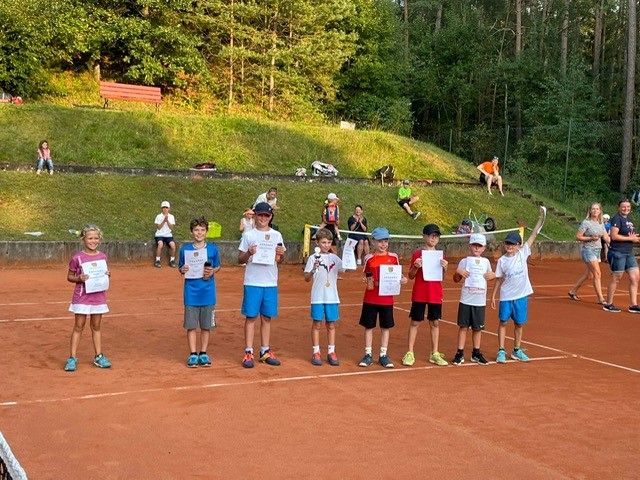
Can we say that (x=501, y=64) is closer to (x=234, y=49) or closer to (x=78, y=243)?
(x=234, y=49)

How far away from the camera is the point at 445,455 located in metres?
6.14

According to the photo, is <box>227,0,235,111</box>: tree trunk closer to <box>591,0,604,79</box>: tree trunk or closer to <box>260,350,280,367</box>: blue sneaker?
<box>591,0,604,79</box>: tree trunk

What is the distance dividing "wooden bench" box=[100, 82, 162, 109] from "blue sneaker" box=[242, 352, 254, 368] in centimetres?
2563

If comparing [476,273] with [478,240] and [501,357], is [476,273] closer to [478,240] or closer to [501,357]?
[478,240]

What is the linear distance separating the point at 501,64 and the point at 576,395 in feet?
146

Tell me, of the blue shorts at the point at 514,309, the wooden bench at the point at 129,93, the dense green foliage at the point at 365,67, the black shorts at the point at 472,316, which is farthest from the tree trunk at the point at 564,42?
the black shorts at the point at 472,316

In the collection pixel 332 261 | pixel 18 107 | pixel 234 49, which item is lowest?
pixel 332 261

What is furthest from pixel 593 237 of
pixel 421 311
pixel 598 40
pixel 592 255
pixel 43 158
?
pixel 598 40

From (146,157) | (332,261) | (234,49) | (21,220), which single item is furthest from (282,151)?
(332,261)

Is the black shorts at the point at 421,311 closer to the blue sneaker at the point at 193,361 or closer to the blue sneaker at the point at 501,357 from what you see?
the blue sneaker at the point at 501,357

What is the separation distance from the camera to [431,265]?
9.60 m

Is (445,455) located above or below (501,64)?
below

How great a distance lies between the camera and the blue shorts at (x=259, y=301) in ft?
30.3

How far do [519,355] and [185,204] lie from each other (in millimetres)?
16329
